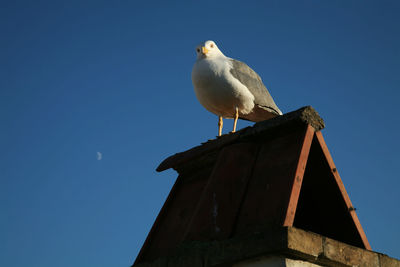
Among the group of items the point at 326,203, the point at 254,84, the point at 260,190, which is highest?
the point at 254,84

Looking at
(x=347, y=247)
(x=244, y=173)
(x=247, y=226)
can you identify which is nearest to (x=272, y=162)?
(x=244, y=173)

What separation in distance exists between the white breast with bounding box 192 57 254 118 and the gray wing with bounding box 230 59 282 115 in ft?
0.47

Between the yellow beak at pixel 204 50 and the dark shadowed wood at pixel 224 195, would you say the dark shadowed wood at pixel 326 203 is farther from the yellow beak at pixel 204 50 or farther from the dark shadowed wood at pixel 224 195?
the yellow beak at pixel 204 50

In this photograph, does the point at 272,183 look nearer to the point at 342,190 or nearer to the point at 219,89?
the point at 342,190

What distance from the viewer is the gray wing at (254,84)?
7.85m

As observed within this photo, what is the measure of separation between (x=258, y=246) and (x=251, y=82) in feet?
17.9

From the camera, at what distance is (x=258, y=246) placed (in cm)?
293

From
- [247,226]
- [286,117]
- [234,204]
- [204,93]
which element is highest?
[204,93]

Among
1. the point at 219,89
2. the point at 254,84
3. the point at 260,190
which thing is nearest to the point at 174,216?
the point at 260,190

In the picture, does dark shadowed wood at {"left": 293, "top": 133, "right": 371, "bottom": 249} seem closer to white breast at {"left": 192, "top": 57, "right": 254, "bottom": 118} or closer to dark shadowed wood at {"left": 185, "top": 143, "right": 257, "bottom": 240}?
dark shadowed wood at {"left": 185, "top": 143, "right": 257, "bottom": 240}

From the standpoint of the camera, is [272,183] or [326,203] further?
[326,203]

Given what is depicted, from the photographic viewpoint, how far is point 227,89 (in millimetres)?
7473

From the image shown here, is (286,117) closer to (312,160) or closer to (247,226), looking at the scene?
(312,160)

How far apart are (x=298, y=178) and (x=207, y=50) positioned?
543cm
